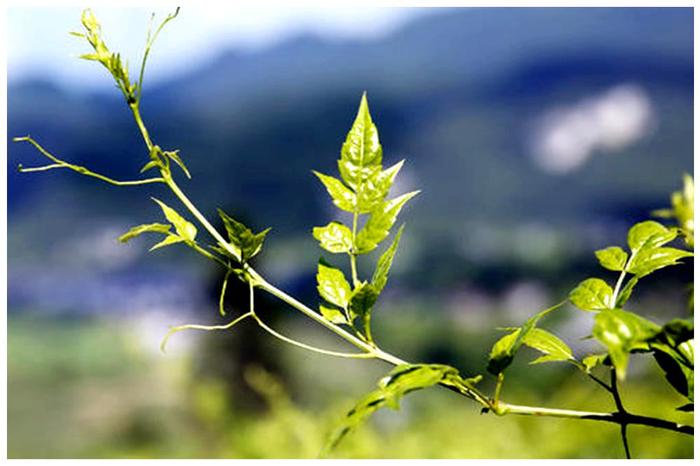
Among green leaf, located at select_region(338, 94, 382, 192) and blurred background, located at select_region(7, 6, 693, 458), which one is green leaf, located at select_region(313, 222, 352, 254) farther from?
blurred background, located at select_region(7, 6, 693, 458)

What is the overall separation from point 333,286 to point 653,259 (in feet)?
0.32

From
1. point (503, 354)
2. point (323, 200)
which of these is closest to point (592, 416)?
point (503, 354)

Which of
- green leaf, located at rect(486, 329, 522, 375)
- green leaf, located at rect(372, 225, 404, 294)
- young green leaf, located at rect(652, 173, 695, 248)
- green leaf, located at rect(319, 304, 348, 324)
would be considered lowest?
green leaf, located at rect(486, 329, 522, 375)

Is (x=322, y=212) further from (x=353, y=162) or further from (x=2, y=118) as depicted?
(x=353, y=162)

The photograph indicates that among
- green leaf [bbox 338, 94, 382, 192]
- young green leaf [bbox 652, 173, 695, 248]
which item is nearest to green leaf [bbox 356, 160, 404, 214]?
green leaf [bbox 338, 94, 382, 192]

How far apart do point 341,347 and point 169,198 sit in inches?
63.1

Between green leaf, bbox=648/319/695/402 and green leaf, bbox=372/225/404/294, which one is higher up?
green leaf, bbox=372/225/404/294

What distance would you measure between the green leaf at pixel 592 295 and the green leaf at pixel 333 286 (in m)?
0.07

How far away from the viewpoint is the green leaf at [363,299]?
234 millimetres

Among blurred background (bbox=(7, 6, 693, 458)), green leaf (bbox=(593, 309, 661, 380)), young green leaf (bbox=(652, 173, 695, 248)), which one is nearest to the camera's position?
green leaf (bbox=(593, 309, 661, 380))

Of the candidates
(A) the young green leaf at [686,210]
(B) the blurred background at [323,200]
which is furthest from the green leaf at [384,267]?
(B) the blurred background at [323,200]

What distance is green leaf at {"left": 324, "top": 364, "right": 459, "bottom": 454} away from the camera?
0.18 meters

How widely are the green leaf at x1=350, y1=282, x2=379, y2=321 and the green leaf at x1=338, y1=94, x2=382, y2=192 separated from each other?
1.3 inches

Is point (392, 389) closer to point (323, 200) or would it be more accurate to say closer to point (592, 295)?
point (592, 295)
